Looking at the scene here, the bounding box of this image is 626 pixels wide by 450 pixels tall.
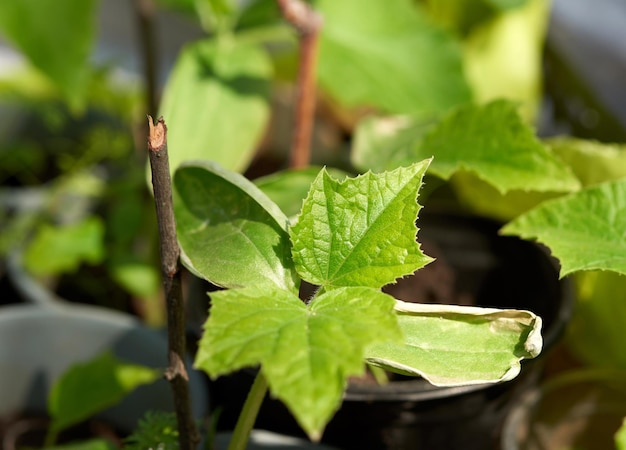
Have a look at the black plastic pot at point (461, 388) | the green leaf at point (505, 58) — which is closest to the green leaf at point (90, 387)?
the black plastic pot at point (461, 388)

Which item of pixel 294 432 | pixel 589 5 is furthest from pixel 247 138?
pixel 589 5

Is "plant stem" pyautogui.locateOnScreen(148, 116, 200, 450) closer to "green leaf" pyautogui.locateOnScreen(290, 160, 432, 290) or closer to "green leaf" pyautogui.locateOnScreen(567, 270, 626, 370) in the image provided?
"green leaf" pyautogui.locateOnScreen(290, 160, 432, 290)

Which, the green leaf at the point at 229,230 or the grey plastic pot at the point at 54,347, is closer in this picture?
the green leaf at the point at 229,230

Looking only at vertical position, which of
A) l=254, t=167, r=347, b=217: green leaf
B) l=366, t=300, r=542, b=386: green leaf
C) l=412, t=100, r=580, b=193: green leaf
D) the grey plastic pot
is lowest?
the grey plastic pot

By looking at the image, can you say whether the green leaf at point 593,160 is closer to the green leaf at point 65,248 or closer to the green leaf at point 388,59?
the green leaf at point 388,59

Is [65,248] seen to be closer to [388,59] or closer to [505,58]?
[388,59]

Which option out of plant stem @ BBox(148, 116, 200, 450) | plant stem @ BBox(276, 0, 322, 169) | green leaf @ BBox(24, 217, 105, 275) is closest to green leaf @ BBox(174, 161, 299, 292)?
plant stem @ BBox(148, 116, 200, 450)
